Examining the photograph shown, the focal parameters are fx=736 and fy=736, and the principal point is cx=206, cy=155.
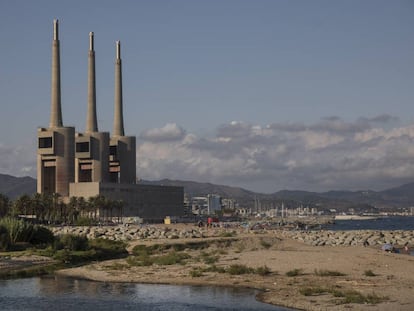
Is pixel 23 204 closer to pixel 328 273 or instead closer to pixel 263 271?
pixel 263 271

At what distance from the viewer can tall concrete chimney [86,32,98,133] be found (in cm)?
19050

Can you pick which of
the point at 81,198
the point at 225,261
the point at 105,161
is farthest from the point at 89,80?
the point at 225,261

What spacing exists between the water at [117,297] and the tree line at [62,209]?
92266mm

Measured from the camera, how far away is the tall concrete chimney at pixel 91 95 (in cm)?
19050

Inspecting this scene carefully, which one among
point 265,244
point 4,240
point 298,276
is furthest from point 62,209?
point 298,276

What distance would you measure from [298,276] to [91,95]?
151000 millimetres

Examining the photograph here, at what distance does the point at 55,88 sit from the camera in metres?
182

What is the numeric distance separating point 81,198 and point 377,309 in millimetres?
139371

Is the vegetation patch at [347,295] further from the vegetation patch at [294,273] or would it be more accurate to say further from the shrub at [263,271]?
the shrub at [263,271]

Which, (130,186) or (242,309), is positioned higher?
(130,186)

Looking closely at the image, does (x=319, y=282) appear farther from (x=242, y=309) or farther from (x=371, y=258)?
(x=371, y=258)

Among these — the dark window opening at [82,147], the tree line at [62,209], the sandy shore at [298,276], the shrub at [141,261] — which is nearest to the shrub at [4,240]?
the sandy shore at [298,276]

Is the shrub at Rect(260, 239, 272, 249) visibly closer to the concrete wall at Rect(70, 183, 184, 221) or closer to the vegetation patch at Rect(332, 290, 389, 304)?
the vegetation patch at Rect(332, 290, 389, 304)

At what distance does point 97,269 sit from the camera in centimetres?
5247
